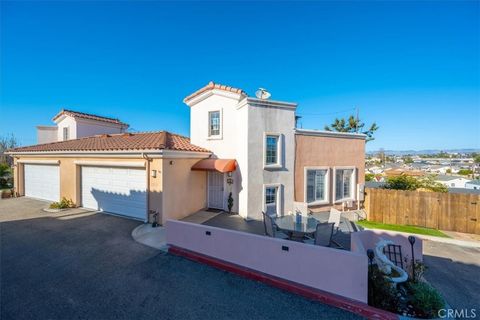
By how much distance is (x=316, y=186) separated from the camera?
→ 55.1 ft

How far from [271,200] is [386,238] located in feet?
25.0

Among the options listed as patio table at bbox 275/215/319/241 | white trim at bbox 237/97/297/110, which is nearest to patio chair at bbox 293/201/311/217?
patio table at bbox 275/215/319/241

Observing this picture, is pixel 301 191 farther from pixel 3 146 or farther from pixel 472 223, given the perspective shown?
pixel 3 146

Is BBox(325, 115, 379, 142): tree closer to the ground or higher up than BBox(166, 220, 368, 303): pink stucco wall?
higher up

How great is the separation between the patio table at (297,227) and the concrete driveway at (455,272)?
181 inches

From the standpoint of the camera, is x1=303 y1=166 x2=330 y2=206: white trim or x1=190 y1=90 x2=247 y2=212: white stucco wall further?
x1=303 y1=166 x2=330 y2=206: white trim

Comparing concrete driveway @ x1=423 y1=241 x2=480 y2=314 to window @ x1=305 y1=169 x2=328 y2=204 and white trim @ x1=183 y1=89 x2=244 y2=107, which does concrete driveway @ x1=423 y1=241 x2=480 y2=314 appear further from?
white trim @ x1=183 y1=89 x2=244 y2=107

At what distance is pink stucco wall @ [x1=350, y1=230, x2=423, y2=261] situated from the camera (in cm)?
806

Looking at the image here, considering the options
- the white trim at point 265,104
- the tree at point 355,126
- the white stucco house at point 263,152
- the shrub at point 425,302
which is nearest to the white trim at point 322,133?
the white stucco house at point 263,152

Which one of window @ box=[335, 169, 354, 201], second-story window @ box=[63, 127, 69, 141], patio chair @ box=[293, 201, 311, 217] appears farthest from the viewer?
second-story window @ box=[63, 127, 69, 141]

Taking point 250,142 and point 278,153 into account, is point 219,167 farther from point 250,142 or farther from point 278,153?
point 278,153

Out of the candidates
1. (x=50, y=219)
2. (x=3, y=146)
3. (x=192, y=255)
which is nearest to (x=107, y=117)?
(x=50, y=219)

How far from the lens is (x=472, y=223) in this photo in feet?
46.8

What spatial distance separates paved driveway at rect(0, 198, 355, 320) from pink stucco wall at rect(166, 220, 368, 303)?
571 mm
